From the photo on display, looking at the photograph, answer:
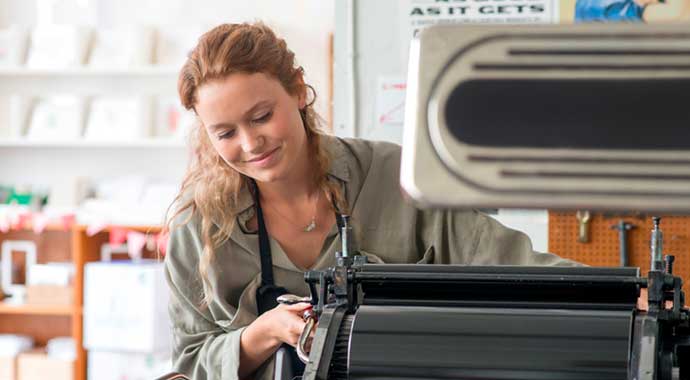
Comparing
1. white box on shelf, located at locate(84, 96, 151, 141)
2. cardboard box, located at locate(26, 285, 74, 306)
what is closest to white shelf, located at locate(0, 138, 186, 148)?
white box on shelf, located at locate(84, 96, 151, 141)

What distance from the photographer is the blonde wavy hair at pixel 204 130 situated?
1816mm

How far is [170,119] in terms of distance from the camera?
519 centimetres

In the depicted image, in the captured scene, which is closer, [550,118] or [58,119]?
[550,118]

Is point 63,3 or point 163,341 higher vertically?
point 63,3

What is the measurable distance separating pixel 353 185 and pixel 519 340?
845 mm

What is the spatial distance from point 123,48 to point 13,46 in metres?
0.61

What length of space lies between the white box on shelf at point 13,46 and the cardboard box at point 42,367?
1.49 meters

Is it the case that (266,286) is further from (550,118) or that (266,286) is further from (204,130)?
(550,118)

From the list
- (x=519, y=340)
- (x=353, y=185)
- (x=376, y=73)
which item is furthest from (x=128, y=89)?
(x=519, y=340)

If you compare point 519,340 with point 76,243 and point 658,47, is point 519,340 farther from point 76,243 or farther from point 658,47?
point 76,243

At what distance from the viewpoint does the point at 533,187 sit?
37 centimetres

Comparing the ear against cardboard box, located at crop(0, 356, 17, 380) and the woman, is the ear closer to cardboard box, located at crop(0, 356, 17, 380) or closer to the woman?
the woman

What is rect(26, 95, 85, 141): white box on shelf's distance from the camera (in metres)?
5.25

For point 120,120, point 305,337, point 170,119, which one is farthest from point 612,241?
point 120,120
